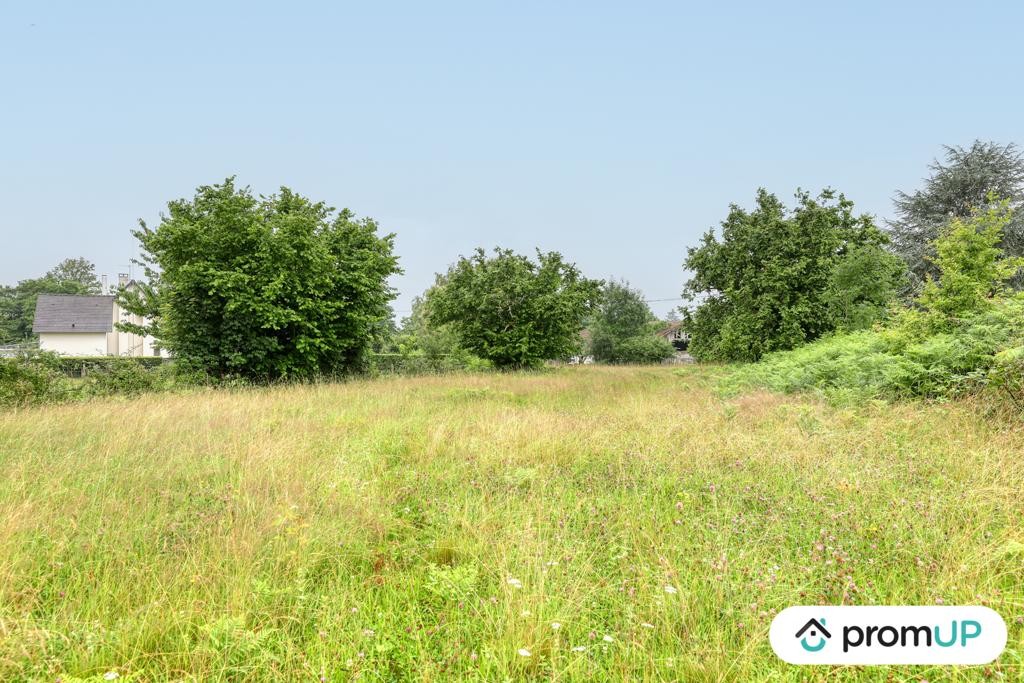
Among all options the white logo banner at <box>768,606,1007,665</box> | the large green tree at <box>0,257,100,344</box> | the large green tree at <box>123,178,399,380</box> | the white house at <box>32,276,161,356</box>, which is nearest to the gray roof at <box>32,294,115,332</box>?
the white house at <box>32,276,161,356</box>

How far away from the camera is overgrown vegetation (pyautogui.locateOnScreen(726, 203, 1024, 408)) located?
791 cm

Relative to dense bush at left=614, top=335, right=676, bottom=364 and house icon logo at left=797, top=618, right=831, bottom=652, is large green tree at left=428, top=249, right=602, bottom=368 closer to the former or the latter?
dense bush at left=614, top=335, right=676, bottom=364

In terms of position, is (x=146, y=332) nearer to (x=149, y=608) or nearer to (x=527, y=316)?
(x=527, y=316)

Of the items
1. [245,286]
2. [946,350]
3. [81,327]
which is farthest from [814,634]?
[81,327]

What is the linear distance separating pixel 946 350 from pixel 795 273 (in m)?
13.8

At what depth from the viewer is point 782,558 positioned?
11.2 ft

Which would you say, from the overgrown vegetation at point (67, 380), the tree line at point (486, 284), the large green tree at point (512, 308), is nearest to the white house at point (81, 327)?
the tree line at point (486, 284)

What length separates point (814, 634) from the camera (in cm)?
262

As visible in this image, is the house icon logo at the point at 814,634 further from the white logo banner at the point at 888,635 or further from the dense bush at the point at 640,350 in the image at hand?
the dense bush at the point at 640,350

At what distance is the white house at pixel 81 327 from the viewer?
167 feet

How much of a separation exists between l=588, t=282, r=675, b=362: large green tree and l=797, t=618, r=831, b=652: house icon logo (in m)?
46.0

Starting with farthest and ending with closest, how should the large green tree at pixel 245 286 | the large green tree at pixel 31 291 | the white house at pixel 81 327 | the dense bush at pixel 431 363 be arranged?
1. the large green tree at pixel 31 291
2. the white house at pixel 81 327
3. the dense bush at pixel 431 363
4. the large green tree at pixel 245 286

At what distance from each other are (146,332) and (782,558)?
1254 inches

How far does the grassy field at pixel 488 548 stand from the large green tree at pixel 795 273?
15.8 metres
